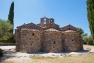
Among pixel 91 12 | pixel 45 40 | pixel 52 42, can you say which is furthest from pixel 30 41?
pixel 91 12

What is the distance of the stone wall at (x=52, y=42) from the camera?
21875mm

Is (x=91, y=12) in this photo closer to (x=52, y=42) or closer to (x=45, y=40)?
(x=52, y=42)

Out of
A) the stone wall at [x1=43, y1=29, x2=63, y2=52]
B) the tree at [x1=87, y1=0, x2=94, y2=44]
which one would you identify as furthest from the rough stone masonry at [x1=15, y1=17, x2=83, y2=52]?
the tree at [x1=87, y1=0, x2=94, y2=44]

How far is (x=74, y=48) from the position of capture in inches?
902

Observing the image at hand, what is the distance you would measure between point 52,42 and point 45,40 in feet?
4.60

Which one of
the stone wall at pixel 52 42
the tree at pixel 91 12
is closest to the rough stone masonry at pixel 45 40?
the stone wall at pixel 52 42

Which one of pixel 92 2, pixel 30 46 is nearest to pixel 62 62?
pixel 92 2

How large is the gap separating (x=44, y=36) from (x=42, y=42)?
3.97 feet

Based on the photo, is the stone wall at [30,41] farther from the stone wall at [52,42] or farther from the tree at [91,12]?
the tree at [91,12]

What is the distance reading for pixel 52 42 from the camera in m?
22.1

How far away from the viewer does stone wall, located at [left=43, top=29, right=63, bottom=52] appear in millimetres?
21875

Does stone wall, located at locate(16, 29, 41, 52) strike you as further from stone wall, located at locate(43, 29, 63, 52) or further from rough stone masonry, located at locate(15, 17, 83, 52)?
stone wall, located at locate(43, 29, 63, 52)

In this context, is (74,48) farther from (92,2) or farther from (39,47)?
(92,2)

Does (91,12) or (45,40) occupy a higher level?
(91,12)
